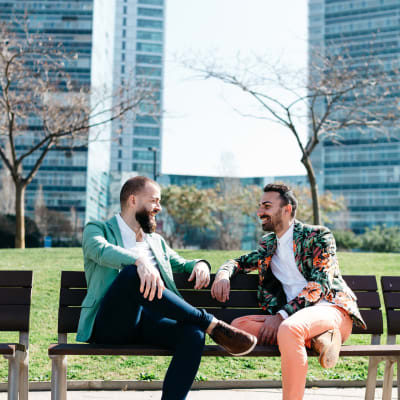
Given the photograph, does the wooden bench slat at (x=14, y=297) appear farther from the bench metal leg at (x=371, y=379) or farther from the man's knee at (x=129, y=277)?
the bench metal leg at (x=371, y=379)

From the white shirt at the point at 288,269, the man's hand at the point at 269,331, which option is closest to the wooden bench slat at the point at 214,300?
the white shirt at the point at 288,269

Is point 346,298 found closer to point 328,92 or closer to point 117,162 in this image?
point 328,92

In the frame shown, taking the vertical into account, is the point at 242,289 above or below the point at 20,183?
below

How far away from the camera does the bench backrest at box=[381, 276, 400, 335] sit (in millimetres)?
4555

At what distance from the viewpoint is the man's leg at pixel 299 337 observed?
3.52 meters

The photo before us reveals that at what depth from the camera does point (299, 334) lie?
3.67 metres

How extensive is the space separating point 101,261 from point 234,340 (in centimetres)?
101

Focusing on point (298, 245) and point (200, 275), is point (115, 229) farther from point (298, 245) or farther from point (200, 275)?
point (298, 245)

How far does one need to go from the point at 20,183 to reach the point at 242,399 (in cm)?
1412

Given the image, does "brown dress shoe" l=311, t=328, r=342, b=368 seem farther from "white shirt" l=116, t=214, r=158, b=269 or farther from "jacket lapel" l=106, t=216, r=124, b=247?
"jacket lapel" l=106, t=216, r=124, b=247

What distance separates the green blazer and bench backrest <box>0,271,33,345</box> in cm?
53

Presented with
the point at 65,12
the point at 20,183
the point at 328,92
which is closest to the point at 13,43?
the point at 20,183

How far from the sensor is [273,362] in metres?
6.27

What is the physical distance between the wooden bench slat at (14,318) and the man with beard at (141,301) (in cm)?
52
